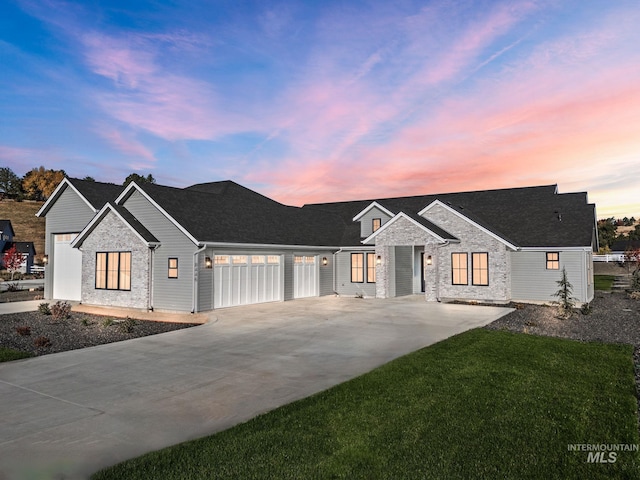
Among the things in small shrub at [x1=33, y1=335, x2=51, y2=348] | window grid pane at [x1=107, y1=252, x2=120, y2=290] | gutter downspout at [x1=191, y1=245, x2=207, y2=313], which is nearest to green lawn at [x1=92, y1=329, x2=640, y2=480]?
small shrub at [x1=33, y1=335, x2=51, y2=348]

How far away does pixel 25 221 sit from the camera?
91.0 meters

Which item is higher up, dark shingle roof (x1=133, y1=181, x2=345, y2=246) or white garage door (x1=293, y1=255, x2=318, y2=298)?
dark shingle roof (x1=133, y1=181, x2=345, y2=246)

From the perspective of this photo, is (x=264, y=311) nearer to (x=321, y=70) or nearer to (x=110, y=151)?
(x=321, y=70)

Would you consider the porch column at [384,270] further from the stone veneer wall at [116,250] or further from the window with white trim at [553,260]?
the stone veneer wall at [116,250]

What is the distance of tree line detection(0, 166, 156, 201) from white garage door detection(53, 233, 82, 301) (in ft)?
360

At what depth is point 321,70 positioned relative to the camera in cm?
1819

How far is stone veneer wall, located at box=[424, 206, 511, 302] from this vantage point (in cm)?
2055

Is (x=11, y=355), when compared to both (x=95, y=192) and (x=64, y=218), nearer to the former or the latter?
(x=95, y=192)

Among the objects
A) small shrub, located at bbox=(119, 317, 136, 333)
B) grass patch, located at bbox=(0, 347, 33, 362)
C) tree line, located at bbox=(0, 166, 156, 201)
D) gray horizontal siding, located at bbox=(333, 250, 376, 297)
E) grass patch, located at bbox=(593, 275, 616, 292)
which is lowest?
grass patch, located at bbox=(593, 275, 616, 292)

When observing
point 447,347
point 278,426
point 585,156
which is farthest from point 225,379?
point 585,156

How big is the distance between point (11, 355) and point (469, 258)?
19.0m

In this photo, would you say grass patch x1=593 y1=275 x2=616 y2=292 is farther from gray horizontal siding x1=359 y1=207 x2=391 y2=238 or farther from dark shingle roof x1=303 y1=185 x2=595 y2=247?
gray horizontal siding x1=359 y1=207 x2=391 y2=238

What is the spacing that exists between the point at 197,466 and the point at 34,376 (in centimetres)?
589

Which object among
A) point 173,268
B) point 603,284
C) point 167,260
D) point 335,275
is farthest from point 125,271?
point 603,284
